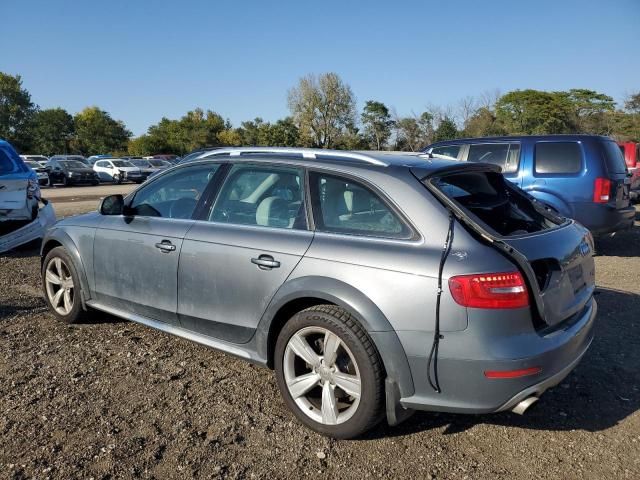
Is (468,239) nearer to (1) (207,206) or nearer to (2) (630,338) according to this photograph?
(1) (207,206)

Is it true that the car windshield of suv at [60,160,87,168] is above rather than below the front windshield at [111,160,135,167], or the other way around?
above

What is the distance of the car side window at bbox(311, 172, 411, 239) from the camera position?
299cm

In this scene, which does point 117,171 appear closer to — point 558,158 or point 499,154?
point 499,154

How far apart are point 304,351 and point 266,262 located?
577mm

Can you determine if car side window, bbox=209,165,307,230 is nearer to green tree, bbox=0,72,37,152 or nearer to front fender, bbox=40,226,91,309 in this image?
front fender, bbox=40,226,91,309

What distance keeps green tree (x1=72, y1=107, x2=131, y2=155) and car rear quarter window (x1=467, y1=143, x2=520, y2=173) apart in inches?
2676

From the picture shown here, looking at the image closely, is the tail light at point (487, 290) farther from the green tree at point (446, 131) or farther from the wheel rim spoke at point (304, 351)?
the green tree at point (446, 131)

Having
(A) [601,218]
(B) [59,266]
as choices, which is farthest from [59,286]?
(A) [601,218]

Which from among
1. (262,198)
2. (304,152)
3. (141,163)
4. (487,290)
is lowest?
(141,163)

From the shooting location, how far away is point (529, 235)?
299 cm

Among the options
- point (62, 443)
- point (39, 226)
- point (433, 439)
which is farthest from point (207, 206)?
point (39, 226)

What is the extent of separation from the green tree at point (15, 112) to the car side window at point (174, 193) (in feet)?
214

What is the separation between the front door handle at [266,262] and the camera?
3209 millimetres

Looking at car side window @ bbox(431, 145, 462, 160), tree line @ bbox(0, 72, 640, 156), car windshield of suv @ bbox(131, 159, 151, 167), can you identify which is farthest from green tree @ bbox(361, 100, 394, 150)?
car side window @ bbox(431, 145, 462, 160)
